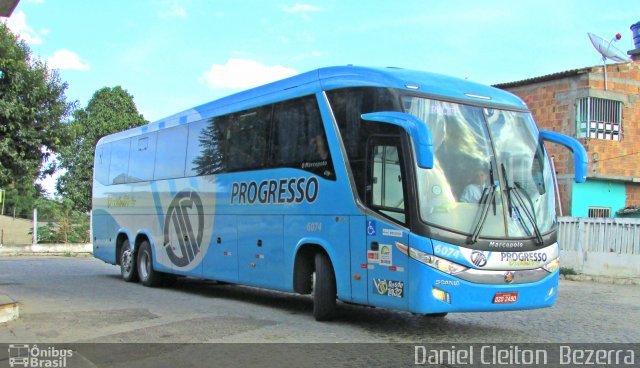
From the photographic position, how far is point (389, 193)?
7.82 metres

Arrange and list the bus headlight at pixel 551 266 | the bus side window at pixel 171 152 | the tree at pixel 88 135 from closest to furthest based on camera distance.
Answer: the bus headlight at pixel 551 266
the bus side window at pixel 171 152
the tree at pixel 88 135

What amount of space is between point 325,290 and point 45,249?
74.9 feet

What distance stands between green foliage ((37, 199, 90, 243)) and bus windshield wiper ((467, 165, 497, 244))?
2588cm

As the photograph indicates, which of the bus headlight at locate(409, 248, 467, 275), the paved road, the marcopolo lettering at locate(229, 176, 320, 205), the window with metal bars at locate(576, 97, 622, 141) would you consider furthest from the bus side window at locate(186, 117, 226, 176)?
the window with metal bars at locate(576, 97, 622, 141)

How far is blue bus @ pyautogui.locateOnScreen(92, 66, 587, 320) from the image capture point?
738cm

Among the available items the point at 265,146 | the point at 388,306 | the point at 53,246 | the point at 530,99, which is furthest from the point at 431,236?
the point at 53,246

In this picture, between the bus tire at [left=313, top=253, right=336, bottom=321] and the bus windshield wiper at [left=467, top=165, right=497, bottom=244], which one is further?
the bus tire at [left=313, top=253, right=336, bottom=321]

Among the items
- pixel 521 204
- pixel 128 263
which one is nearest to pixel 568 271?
pixel 521 204

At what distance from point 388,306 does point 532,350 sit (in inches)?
70.6

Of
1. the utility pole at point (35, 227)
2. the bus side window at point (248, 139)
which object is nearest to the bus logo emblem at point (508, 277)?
the bus side window at point (248, 139)

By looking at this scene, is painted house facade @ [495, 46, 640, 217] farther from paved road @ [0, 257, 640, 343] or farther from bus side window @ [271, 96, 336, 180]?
bus side window @ [271, 96, 336, 180]

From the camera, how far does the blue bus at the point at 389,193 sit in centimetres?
738

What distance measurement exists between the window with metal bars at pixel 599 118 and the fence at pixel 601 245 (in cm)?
596

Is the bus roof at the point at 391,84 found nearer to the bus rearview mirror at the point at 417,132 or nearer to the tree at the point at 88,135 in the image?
the bus rearview mirror at the point at 417,132
